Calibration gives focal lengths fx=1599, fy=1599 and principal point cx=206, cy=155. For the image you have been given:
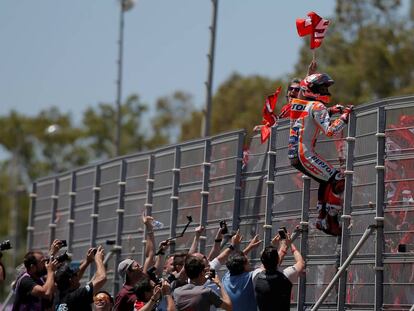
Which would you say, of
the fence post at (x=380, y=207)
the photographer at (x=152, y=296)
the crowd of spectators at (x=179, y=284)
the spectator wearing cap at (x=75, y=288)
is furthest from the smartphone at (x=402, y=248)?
the spectator wearing cap at (x=75, y=288)

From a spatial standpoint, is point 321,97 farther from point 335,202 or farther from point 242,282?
point 242,282

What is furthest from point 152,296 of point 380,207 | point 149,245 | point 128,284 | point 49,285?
point 149,245

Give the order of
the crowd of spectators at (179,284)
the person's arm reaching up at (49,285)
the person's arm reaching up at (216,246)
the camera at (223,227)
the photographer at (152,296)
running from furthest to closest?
the person's arm reaching up at (216,246) < the camera at (223,227) < the person's arm reaching up at (49,285) < the crowd of spectators at (179,284) < the photographer at (152,296)

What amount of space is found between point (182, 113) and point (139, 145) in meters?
3.90

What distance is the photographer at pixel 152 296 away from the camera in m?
17.1

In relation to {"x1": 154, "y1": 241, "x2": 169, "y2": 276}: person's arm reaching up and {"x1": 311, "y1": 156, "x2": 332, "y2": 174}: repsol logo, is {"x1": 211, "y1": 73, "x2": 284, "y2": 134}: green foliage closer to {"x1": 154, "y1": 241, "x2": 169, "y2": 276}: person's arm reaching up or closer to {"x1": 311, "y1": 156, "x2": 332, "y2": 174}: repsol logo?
{"x1": 154, "y1": 241, "x2": 169, "y2": 276}: person's arm reaching up

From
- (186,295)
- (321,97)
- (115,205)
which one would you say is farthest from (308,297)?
(115,205)

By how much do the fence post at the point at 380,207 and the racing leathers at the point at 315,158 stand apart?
57 centimetres

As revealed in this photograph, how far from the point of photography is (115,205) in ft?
91.7

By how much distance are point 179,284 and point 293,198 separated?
2900 millimetres

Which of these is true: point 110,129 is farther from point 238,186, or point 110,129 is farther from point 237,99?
point 238,186

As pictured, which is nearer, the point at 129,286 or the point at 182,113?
the point at 129,286

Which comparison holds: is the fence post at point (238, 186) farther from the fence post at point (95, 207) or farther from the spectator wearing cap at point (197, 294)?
the fence post at point (95, 207)

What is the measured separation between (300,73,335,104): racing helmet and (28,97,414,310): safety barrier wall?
0.55 meters
